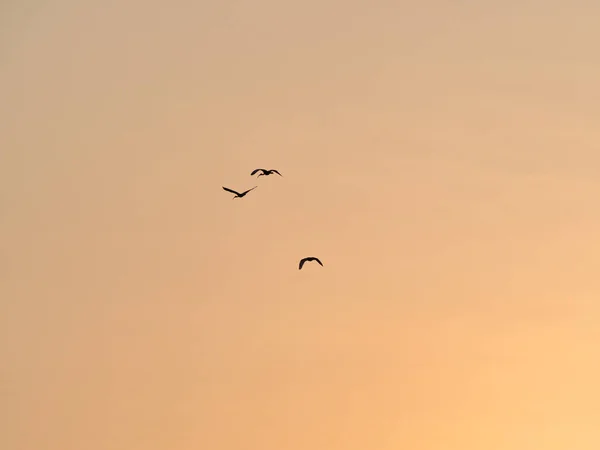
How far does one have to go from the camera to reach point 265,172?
232 ft
